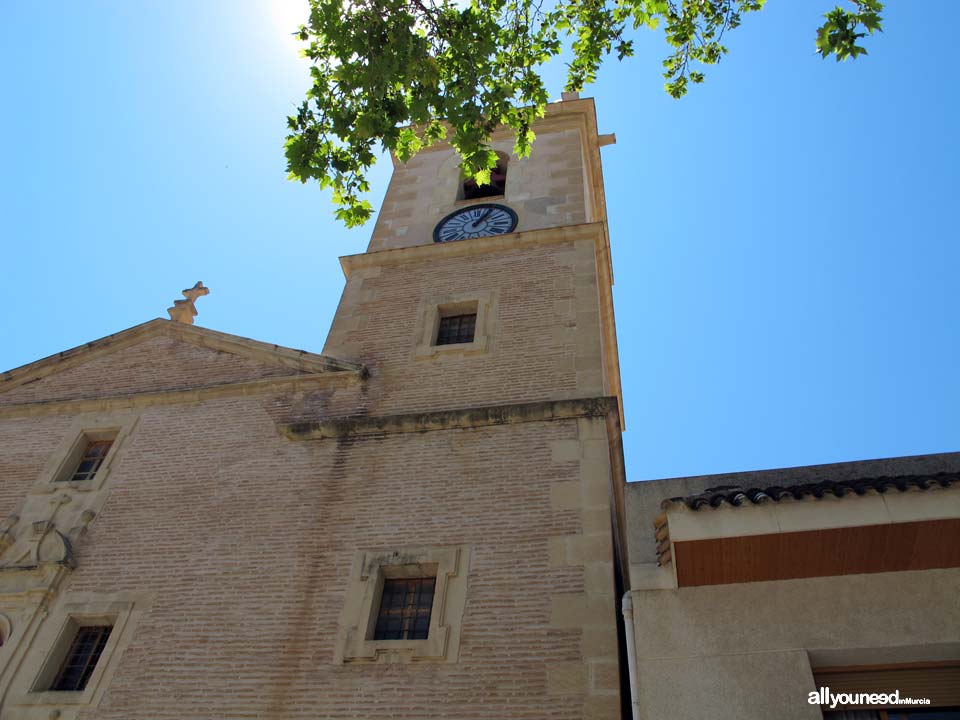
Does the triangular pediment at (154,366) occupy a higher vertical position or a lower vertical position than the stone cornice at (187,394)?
higher

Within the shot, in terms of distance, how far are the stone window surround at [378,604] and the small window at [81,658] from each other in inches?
106

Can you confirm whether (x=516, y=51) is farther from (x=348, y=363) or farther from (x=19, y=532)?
(x=19, y=532)

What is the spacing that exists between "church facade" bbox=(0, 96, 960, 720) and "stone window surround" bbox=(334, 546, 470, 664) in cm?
3

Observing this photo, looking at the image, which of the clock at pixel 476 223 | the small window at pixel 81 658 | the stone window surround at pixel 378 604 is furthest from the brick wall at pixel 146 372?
the clock at pixel 476 223

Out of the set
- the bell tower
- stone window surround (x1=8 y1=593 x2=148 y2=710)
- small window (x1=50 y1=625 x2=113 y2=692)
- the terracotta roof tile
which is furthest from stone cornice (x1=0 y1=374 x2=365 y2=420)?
the terracotta roof tile

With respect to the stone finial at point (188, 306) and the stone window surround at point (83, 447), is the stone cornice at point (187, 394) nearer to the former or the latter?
the stone window surround at point (83, 447)

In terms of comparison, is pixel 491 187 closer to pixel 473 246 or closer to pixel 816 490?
pixel 473 246

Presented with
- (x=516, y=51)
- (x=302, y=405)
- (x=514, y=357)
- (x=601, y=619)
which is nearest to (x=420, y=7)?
(x=516, y=51)

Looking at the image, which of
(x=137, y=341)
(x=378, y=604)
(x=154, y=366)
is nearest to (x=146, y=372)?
(x=154, y=366)

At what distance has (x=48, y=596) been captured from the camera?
9.04 m

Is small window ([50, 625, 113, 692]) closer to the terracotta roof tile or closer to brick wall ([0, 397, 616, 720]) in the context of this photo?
brick wall ([0, 397, 616, 720])

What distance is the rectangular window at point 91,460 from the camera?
35.9ft

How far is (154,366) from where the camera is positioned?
1252 centimetres

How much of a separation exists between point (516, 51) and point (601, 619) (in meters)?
6.08
